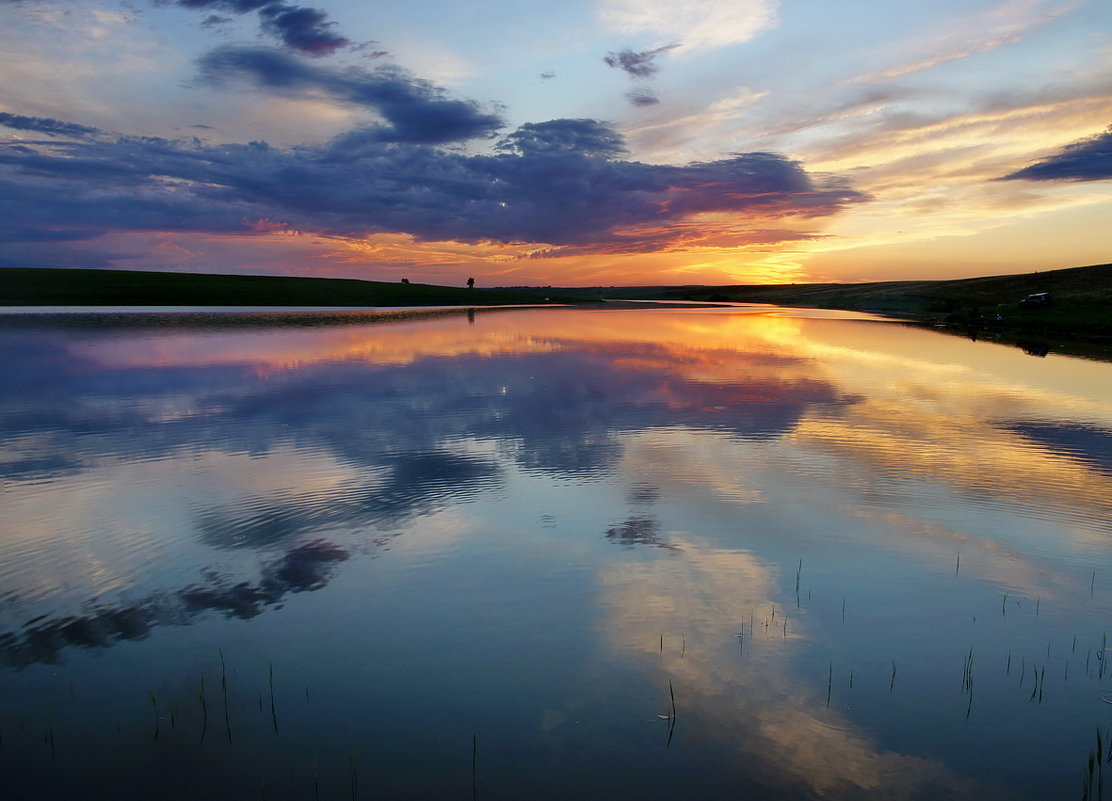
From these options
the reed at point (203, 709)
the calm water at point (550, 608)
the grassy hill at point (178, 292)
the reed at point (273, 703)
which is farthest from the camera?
the grassy hill at point (178, 292)

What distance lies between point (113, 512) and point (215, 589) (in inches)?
161

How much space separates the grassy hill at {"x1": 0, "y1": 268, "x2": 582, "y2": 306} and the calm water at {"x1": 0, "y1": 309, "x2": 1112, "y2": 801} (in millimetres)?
92863

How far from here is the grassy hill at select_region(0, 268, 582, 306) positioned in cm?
9715

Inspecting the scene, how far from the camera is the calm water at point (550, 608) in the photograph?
5652mm

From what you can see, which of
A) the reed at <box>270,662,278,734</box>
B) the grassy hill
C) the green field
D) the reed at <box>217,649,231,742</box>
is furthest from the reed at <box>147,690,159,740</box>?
the grassy hill

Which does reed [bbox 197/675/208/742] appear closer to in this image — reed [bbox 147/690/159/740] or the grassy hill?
reed [bbox 147/690/159/740]

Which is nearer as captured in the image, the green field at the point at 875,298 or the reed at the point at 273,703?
the reed at the point at 273,703

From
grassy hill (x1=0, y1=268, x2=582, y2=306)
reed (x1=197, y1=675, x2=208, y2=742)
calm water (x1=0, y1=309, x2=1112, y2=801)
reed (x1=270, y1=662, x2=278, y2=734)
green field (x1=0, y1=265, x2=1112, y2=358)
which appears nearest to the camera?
calm water (x1=0, y1=309, x2=1112, y2=801)

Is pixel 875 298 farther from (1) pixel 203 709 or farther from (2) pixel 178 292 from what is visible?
(1) pixel 203 709

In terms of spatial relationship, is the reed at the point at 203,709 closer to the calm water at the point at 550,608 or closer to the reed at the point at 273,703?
the calm water at the point at 550,608

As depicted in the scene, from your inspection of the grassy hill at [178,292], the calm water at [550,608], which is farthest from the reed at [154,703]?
the grassy hill at [178,292]

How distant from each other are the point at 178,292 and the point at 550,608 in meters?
118

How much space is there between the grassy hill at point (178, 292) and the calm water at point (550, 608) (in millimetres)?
92863

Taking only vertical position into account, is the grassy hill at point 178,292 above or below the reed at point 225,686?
above
